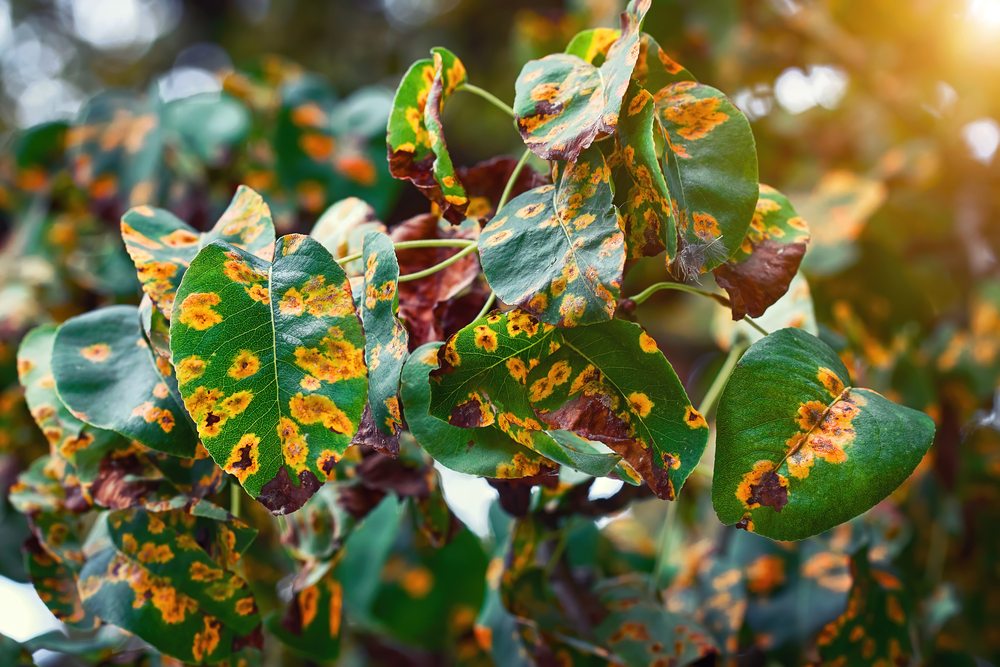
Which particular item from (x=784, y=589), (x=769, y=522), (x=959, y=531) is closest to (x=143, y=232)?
(x=769, y=522)

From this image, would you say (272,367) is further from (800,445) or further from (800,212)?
(800,212)

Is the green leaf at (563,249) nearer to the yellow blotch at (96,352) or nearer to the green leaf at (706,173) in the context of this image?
the green leaf at (706,173)

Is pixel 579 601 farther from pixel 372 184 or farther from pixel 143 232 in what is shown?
pixel 372 184

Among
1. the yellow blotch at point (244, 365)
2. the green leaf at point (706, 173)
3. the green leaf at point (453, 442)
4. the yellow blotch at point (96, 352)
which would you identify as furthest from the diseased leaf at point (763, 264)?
→ the yellow blotch at point (96, 352)

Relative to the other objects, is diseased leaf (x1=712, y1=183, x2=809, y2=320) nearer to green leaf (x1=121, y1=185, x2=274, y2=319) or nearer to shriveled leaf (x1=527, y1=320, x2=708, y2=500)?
shriveled leaf (x1=527, y1=320, x2=708, y2=500)

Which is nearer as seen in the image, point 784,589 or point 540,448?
A: point 540,448

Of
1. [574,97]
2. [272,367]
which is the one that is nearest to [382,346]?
[272,367]

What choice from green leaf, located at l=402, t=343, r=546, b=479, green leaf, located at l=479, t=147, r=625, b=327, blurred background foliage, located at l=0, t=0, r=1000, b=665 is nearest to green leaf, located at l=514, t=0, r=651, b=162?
green leaf, located at l=479, t=147, r=625, b=327
